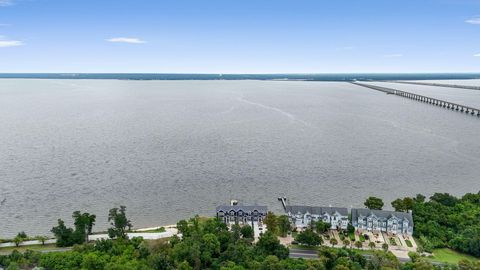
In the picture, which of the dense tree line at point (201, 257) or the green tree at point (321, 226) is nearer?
the dense tree line at point (201, 257)

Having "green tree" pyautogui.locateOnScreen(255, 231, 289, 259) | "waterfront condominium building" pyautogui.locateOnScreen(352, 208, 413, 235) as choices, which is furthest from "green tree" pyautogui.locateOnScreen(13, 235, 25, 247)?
"waterfront condominium building" pyautogui.locateOnScreen(352, 208, 413, 235)

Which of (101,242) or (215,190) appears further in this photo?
(215,190)

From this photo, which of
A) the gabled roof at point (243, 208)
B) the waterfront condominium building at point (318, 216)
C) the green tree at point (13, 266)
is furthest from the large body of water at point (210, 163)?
the green tree at point (13, 266)

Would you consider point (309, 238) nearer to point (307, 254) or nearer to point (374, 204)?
point (307, 254)

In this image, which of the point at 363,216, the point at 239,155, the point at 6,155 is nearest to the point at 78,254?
the point at 363,216

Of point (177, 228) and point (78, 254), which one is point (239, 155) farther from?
point (78, 254)

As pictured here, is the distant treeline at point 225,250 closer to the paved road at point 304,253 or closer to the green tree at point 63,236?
the green tree at point 63,236

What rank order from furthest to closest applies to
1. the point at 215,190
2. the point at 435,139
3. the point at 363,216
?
the point at 435,139 → the point at 215,190 → the point at 363,216
